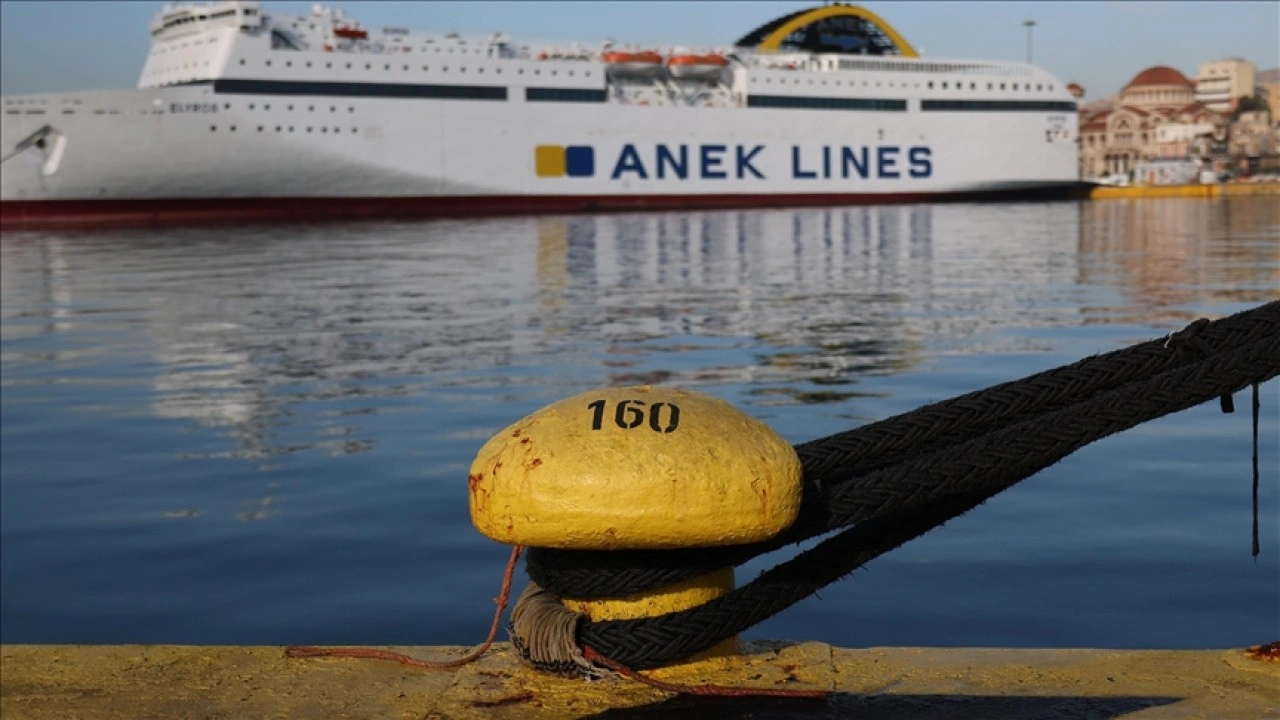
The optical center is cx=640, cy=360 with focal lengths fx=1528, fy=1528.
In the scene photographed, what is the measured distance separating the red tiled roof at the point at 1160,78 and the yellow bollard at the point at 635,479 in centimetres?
16120

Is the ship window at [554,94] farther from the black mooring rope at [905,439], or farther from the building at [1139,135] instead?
the building at [1139,135]

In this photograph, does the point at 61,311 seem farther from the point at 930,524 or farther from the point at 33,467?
the point at 930,524

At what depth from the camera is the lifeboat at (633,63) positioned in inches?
2060

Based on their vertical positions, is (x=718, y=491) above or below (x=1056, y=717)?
above

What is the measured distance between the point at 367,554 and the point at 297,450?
2180mm

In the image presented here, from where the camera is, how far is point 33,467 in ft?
22.7

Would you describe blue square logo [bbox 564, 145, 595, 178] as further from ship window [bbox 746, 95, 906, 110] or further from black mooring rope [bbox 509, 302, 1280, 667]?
black mooring rope [bbox 509, 302, 1280, 667]

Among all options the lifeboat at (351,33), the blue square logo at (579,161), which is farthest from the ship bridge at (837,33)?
the lifeboat at (351,33)

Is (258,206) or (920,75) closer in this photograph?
(258,206)

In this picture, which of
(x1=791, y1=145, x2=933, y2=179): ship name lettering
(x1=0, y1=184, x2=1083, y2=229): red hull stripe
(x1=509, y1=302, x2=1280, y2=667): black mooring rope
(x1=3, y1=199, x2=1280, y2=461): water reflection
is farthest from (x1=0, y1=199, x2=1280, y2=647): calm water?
(x1=791, y1=145, x2=933, y2=179): ship name lettering

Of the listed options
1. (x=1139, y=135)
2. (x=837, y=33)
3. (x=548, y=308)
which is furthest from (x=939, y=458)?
(x=1139, y=135)

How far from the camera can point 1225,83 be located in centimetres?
17588

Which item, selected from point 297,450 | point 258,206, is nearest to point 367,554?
point 297,450

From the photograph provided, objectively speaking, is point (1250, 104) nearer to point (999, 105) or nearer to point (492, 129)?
point (999, 105)
